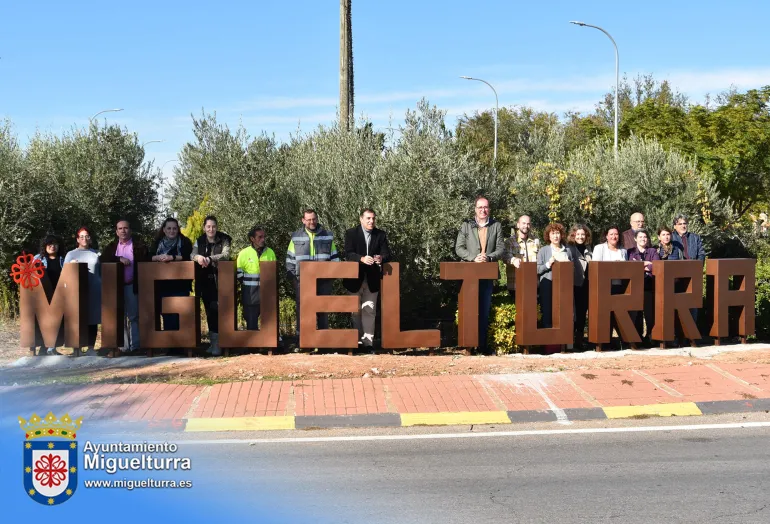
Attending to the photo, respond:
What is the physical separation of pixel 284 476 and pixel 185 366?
386 cm

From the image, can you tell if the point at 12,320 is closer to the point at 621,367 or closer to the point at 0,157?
the point at 0,157

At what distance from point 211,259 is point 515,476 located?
19.0 ft

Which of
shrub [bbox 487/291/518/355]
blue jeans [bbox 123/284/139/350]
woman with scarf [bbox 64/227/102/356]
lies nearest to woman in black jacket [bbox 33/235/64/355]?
woman with scarf [bbox 64/227/102/356]

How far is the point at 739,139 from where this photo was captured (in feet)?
79.1

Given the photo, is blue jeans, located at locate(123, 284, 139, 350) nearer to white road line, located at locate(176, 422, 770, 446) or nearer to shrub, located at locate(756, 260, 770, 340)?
white road line, located at locate(176, 422, 770, 446)

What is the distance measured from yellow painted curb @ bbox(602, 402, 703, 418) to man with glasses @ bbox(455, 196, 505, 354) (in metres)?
2.96

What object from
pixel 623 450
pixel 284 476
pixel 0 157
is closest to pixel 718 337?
pixel 623 450

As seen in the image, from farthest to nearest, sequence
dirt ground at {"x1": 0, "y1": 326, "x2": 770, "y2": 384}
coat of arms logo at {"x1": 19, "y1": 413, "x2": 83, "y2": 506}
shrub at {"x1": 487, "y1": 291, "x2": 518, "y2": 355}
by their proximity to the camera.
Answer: shrub at {"x1": 487, "y1": 291, "x2": 518, "y2": 355}
dirt ground at {"x1": 0, "y1": 326, "x2": 770, "y2": 384}
coat of arms logo at {"x1": 19, "y1": 413, "x2": 83, "y2": 506}

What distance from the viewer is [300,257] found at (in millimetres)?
10578

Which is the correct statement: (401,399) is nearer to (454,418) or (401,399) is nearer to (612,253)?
(454,418)

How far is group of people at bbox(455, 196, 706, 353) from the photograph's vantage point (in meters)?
10.7

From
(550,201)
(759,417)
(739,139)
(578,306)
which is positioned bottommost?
(759,417)

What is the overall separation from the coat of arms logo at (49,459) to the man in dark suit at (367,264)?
6.24m

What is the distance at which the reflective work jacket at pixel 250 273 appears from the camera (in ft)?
34.5
